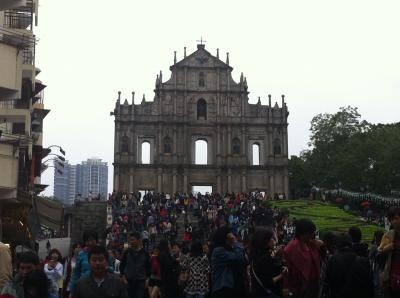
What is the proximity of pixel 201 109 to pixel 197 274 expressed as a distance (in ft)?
150

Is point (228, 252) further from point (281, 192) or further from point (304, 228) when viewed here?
point (281, 192)

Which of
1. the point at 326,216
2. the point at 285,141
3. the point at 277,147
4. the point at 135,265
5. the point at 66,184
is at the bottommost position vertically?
the point at 135,265

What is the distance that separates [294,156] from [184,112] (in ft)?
81.1

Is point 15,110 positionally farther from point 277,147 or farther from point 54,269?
point 277,147

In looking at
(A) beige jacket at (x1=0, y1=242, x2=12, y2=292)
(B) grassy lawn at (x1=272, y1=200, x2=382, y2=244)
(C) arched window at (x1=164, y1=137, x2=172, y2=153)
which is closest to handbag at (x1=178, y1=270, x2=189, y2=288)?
(A) beige jacket at (x1=0, y1=242, x2=12, y2=292)

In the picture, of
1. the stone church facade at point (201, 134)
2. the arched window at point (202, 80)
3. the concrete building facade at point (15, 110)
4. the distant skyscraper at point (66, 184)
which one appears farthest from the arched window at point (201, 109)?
the distant skyscraper at point (66, 184)

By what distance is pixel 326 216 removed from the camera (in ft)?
125

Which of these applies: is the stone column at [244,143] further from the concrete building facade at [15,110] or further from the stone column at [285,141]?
the concrete building facade at [15,110]

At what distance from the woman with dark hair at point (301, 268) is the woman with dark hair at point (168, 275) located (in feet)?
12.6

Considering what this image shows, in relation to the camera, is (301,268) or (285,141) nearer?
(301,268)

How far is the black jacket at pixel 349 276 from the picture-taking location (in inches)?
322

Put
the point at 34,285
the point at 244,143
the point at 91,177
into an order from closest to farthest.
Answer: the point at 34,285
the point at 244,143
the point at 91,177

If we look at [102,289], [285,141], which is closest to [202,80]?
[285,141]

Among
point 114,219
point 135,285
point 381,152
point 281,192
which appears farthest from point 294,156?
point 135,285
